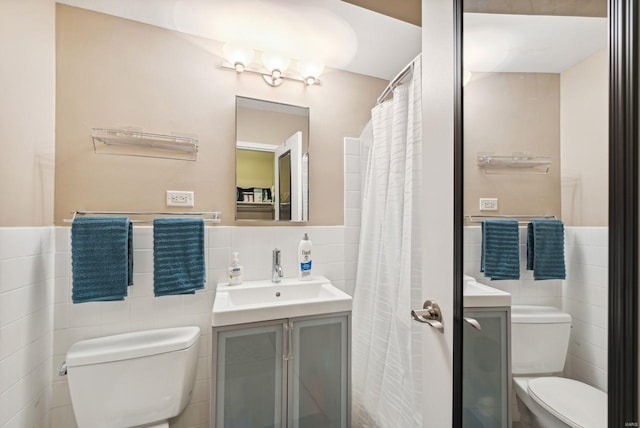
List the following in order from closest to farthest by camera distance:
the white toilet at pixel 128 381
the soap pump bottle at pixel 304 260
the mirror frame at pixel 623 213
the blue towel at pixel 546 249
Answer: the mirror frame at pixel 623 213, the blue towel at pixel 546 249, the white toilet at pixel 128 381, the soap pump bottle at pixel 304 260

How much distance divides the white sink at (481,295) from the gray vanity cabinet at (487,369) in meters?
0.01

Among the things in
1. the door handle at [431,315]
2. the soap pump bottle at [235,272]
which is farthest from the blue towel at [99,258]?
the door handle at [431,315]

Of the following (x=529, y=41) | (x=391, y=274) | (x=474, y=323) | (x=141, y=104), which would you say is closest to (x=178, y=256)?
(x=141, y=104)

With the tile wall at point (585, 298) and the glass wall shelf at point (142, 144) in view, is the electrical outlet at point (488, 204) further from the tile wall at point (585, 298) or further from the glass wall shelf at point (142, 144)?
the glass wall shelf at point (142, 144)

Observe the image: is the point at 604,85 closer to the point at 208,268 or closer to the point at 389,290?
the point at 389,290

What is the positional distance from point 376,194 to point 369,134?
502mm

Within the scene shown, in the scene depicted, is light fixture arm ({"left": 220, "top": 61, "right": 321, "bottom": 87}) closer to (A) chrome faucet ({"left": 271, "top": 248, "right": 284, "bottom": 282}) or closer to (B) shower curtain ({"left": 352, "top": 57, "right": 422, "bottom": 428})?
(B) shower curtain ({"left": 352, "top": 57, "right": 422, "bottom": 428})

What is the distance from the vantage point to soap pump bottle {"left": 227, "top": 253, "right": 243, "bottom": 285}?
1.63 metres

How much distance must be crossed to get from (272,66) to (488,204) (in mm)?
1542

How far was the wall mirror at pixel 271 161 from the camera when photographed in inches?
68.3

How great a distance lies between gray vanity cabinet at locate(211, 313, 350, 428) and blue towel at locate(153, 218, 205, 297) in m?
0.35

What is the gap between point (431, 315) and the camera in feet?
2.88

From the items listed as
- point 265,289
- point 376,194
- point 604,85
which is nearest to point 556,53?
point 604,85

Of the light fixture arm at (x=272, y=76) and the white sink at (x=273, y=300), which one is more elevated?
the light fixture arm at (x=272, y=76)
